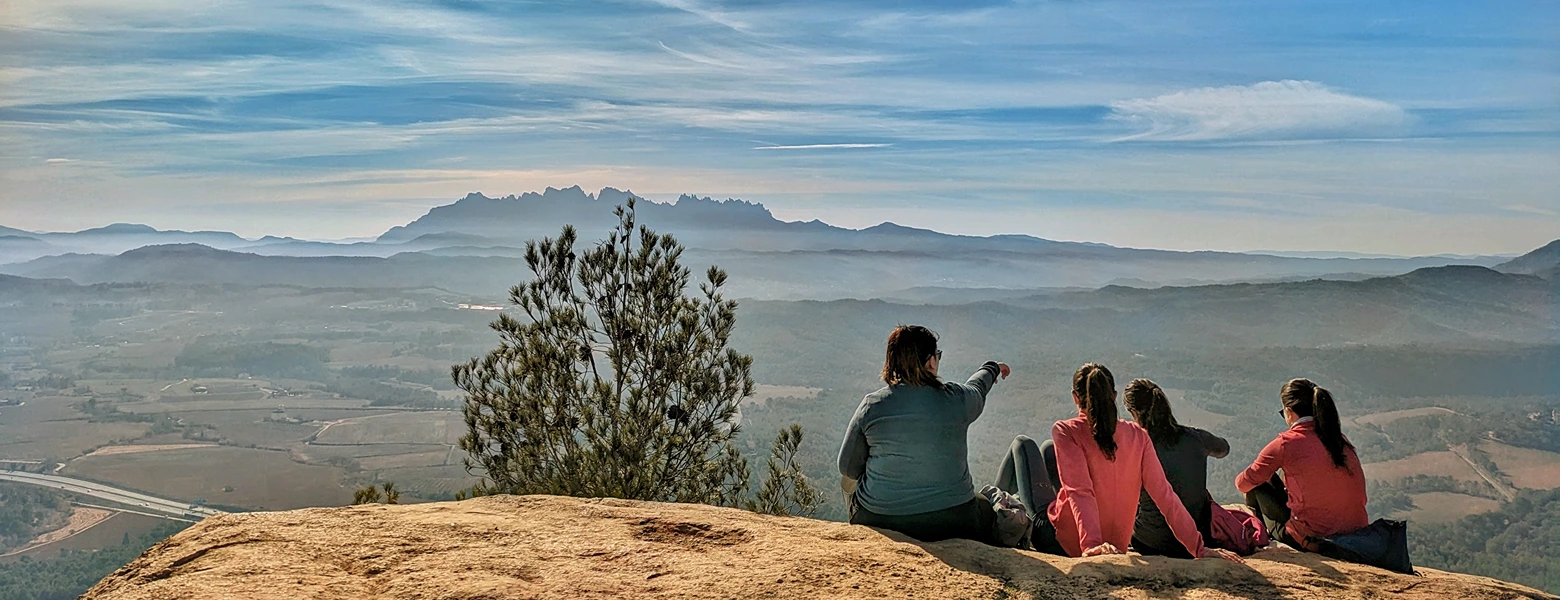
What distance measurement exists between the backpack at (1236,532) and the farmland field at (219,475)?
43144 mm

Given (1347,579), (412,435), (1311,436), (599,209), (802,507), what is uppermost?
(599,209)

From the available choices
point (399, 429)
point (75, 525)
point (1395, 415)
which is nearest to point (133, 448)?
point (399, 429)

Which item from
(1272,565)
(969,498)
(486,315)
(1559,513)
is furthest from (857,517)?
(486,315)

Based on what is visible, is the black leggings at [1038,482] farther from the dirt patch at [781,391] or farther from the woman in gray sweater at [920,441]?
the dirt patch at [781,391]

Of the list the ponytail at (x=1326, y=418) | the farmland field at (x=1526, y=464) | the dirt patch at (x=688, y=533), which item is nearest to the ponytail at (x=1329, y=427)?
the ponytail at (x=1326, y=418)

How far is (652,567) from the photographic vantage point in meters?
4.07

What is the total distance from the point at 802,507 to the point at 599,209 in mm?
187519

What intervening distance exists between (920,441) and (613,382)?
4.65m

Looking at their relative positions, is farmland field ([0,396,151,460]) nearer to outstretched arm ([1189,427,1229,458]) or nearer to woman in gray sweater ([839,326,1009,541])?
woman in gray sweater ([839,326,1009,541])

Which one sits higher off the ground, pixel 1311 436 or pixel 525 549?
pixel 1311 436

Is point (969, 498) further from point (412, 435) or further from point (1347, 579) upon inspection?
point (412, 435)

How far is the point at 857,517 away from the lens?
5023mm

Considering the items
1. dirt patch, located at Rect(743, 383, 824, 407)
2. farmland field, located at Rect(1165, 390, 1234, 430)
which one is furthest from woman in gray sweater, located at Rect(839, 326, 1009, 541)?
dirt patch, located at Rect(743, 383, 824, 407)

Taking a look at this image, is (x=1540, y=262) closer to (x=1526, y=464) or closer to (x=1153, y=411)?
(x=1526, y=464)
